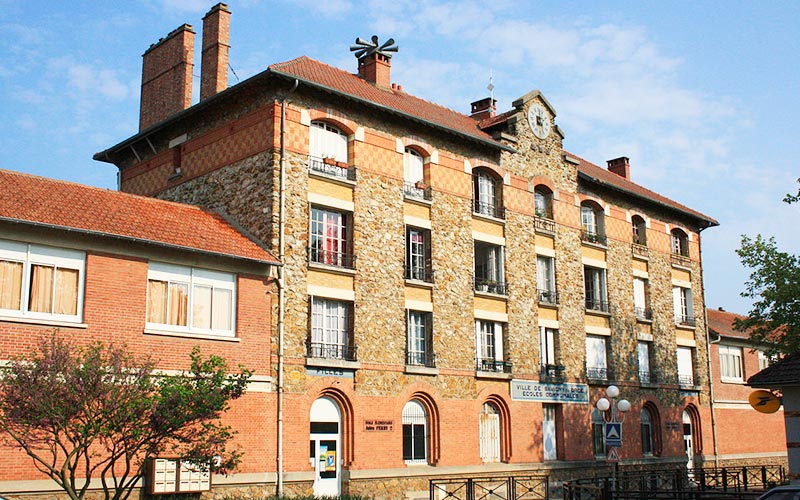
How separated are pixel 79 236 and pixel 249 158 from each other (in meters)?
6.01

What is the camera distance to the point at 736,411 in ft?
127

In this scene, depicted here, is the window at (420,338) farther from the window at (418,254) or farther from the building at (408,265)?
the window at (418,254)

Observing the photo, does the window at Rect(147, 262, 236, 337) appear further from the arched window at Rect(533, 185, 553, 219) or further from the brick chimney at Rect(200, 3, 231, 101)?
the arched window at Rect(533, 185, 553, 219)

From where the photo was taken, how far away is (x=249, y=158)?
23.3 meters

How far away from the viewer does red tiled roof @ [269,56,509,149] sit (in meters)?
24.2

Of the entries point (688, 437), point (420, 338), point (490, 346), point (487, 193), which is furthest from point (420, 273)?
point (688, 437)

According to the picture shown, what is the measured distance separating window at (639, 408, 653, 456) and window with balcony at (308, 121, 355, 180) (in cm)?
1657

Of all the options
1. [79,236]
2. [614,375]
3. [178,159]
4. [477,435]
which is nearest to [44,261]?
[79,236]

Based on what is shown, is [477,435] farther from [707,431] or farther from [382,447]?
[707,431]

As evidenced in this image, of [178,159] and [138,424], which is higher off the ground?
[178,159]

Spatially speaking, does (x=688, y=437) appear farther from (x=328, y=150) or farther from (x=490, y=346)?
(x=328, y=150)

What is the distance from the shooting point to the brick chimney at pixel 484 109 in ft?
113

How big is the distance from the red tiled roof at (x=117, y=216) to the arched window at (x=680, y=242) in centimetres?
2248

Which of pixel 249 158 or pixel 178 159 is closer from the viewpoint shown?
pixel 249 158
